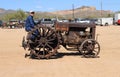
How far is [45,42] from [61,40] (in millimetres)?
784

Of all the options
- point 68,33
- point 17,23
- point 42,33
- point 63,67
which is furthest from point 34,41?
point 17,23

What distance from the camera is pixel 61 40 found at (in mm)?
15555

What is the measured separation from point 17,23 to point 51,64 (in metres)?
51.0

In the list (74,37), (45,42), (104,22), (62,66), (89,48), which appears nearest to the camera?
(62,66)

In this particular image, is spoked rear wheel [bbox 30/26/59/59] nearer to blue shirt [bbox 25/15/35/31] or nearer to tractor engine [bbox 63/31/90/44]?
blue shirt [bbox 25/15/35/31]

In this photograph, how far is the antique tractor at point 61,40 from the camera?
1507 centimetres

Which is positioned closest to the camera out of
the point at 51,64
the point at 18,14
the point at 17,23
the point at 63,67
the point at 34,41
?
the point at 63,67

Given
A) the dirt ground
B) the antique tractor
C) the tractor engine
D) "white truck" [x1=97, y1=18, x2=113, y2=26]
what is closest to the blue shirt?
the antique tractor

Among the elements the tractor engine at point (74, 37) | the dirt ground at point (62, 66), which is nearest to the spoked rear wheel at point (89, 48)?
the dirt ground at point (62, 66)

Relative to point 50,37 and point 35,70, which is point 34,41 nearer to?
point 50,37

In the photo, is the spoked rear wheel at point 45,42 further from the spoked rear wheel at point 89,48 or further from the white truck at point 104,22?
the white truck at point 104,22

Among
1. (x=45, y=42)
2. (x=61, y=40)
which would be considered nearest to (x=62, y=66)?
(x=45, y=42)

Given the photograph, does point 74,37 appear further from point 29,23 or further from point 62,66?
point 62,66

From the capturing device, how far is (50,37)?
15.2 m
